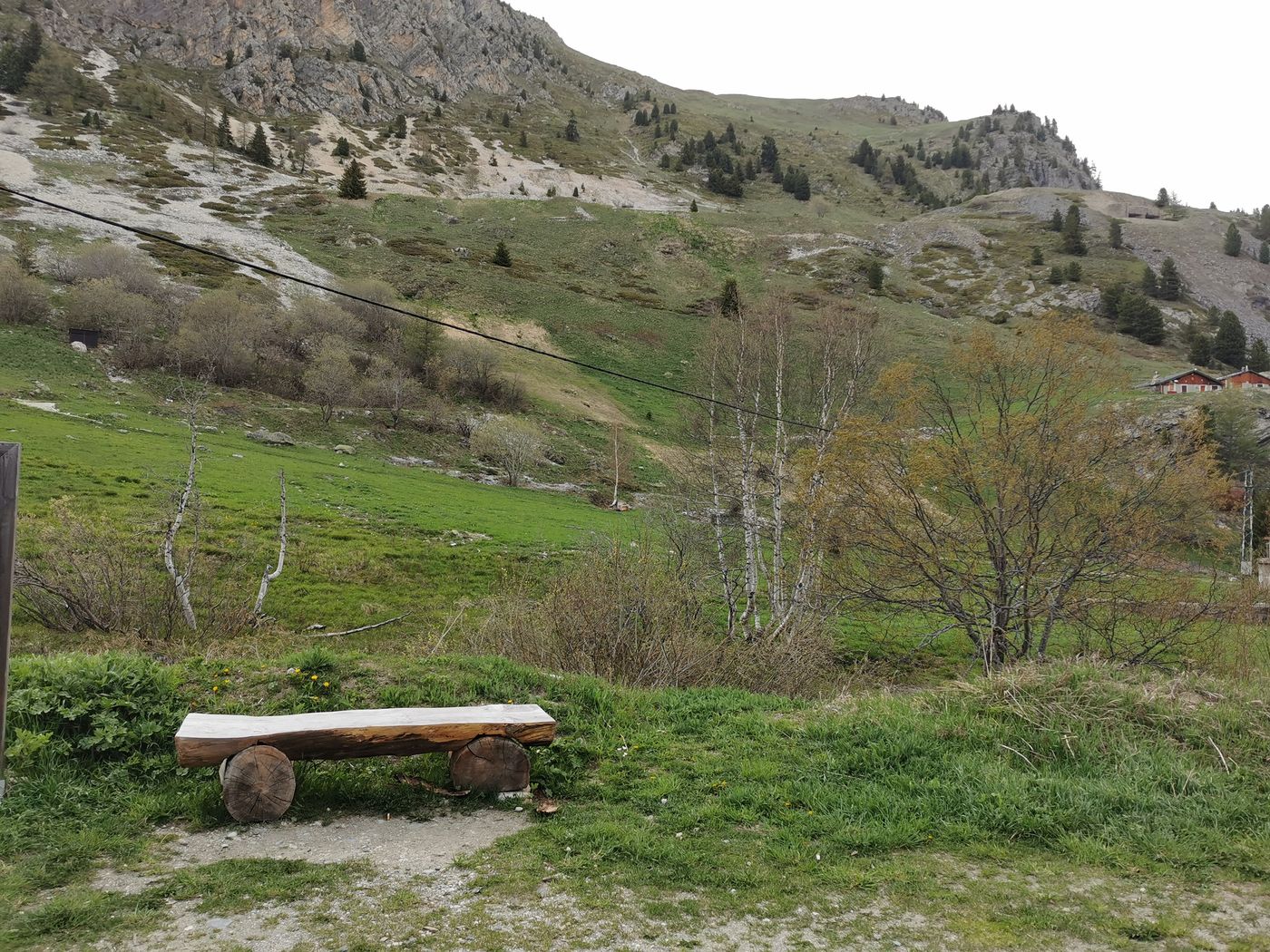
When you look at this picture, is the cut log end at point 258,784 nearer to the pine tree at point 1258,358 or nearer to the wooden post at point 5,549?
the wooden post at point 5,549

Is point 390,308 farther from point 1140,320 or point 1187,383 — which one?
point 1140,320

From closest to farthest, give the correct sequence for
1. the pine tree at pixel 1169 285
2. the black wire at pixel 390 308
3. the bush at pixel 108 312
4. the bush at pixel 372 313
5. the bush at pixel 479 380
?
the black wire at pixel 390 308 → the bush at pixel 108 312 → the bush at pixel 479 380 → the bush at pixel 372 313 → the pine tree at pixel 1169 285

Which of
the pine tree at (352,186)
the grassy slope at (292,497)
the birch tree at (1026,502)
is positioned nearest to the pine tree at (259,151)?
the pine tree at (352,186)

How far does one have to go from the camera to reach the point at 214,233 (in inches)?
2474

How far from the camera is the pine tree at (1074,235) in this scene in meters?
106

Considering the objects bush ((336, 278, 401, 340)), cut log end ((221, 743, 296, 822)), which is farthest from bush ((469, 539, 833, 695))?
bush ((336, 278, 401, 340))

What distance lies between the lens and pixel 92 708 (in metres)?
6.33

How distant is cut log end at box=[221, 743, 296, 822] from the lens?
536 cm

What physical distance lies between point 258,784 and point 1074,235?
129478mm

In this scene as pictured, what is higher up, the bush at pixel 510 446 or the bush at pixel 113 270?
the bush at pixel 113 270

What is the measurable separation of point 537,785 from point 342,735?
1.78m

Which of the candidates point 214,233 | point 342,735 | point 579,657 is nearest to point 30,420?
point 579,657

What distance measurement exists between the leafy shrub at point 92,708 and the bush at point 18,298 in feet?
136

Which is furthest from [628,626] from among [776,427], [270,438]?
[270,438]
